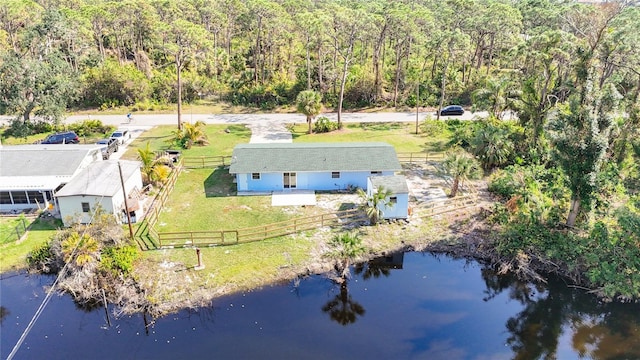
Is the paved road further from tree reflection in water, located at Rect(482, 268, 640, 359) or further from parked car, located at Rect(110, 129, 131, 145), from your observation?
tree reflection in water, located at Rect(482, 268, 640, 359)

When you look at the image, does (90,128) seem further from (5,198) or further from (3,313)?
(3,313)

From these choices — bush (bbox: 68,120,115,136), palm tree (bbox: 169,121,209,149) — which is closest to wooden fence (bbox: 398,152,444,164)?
palm tree (bbox: 169,121,209,149)

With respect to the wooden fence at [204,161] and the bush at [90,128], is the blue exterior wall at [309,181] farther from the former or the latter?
the bush at [90,128]

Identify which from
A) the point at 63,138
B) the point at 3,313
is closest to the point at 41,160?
the point at 63,138

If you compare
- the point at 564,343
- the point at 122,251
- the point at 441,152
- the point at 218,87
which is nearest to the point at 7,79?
the point at 218,87

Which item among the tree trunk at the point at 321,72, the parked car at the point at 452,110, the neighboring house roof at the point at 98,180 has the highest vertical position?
the tree trunk at the point at 321,72

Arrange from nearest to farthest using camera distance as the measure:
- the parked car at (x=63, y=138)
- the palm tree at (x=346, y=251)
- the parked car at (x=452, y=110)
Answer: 1. the palm tree at (x=346, y=251)
2. the parked car at (x=63, y=138)
3. the parked car at (x=452, y=110)

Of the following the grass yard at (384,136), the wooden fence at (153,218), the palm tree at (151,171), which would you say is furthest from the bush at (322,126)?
the palm tree at (151,171)
